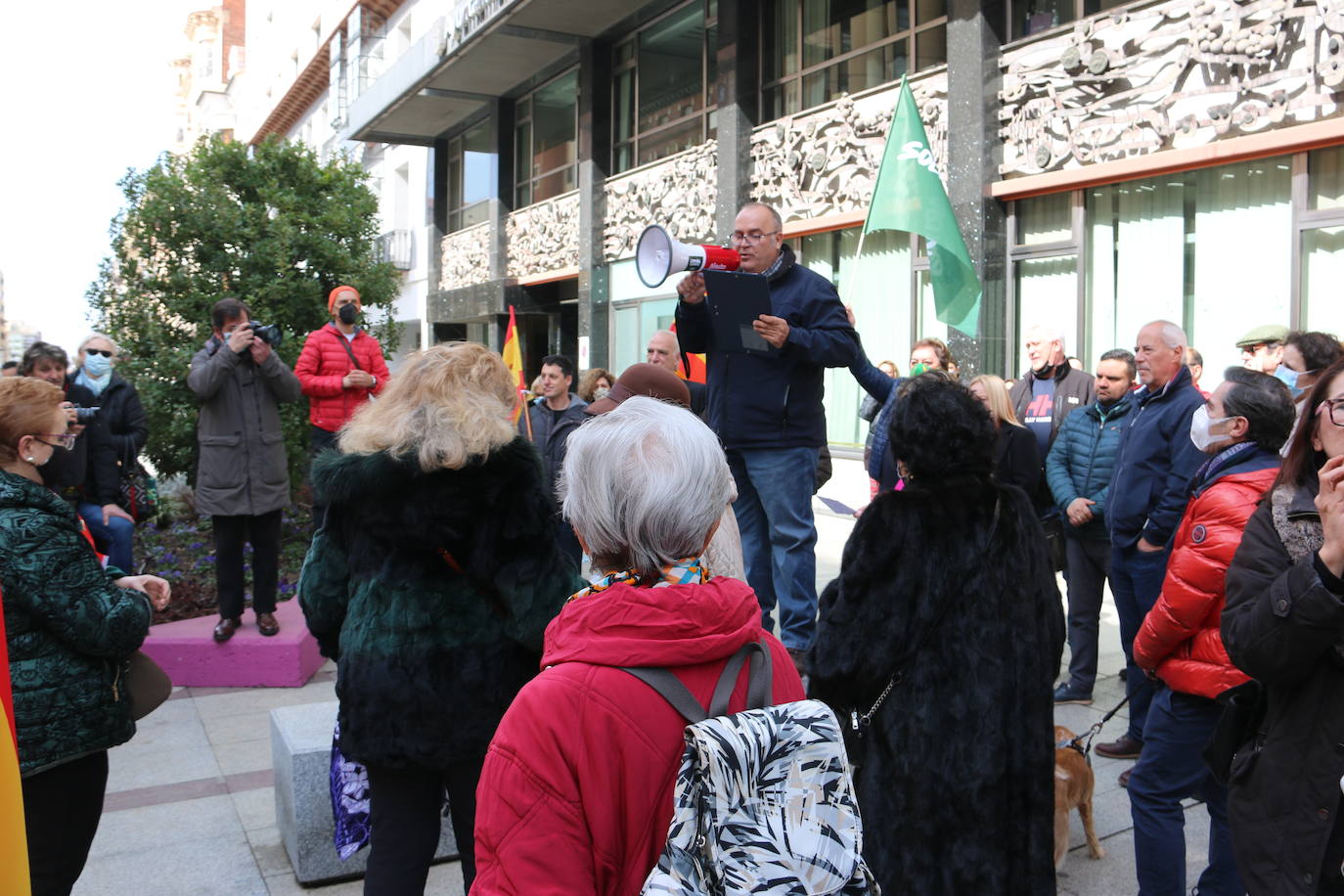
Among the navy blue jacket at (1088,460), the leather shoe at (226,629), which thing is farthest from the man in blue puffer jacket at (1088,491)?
the leather shoe at (226,629)

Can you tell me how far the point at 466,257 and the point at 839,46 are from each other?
12.6 m

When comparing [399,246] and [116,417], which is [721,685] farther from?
[399,246]

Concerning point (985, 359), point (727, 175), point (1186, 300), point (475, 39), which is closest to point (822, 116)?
point (727, 175)

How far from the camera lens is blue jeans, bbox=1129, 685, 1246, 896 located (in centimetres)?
318

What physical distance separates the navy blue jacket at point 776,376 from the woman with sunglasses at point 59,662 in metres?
2.59

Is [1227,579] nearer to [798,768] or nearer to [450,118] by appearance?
[798,768]

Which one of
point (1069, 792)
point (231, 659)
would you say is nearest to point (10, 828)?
point (1069, 792)

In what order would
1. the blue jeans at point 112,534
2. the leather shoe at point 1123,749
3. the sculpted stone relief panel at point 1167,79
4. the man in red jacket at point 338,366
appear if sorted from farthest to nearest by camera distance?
the sculpted stone relief panel at point 1167,79 < the man in red jacket at point 338,366 < the blue jeans at point 112,534 < the leather shoe at point 1123,749

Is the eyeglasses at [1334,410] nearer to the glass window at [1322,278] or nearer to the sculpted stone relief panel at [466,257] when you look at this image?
the glass window at [1322,278]

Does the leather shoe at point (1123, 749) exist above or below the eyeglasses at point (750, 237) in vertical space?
below

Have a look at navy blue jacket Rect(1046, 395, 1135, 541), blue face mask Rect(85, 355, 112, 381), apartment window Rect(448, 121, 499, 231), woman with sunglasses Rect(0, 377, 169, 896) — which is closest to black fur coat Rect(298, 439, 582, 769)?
woman with sunglasses Rect(0, 377, 169, 896)

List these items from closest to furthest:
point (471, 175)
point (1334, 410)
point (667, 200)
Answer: point (1334, 410) < point (667, 200) < point (471, 175)

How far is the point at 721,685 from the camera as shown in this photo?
1611 millimetres

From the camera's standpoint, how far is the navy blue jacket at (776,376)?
482 centimetres
